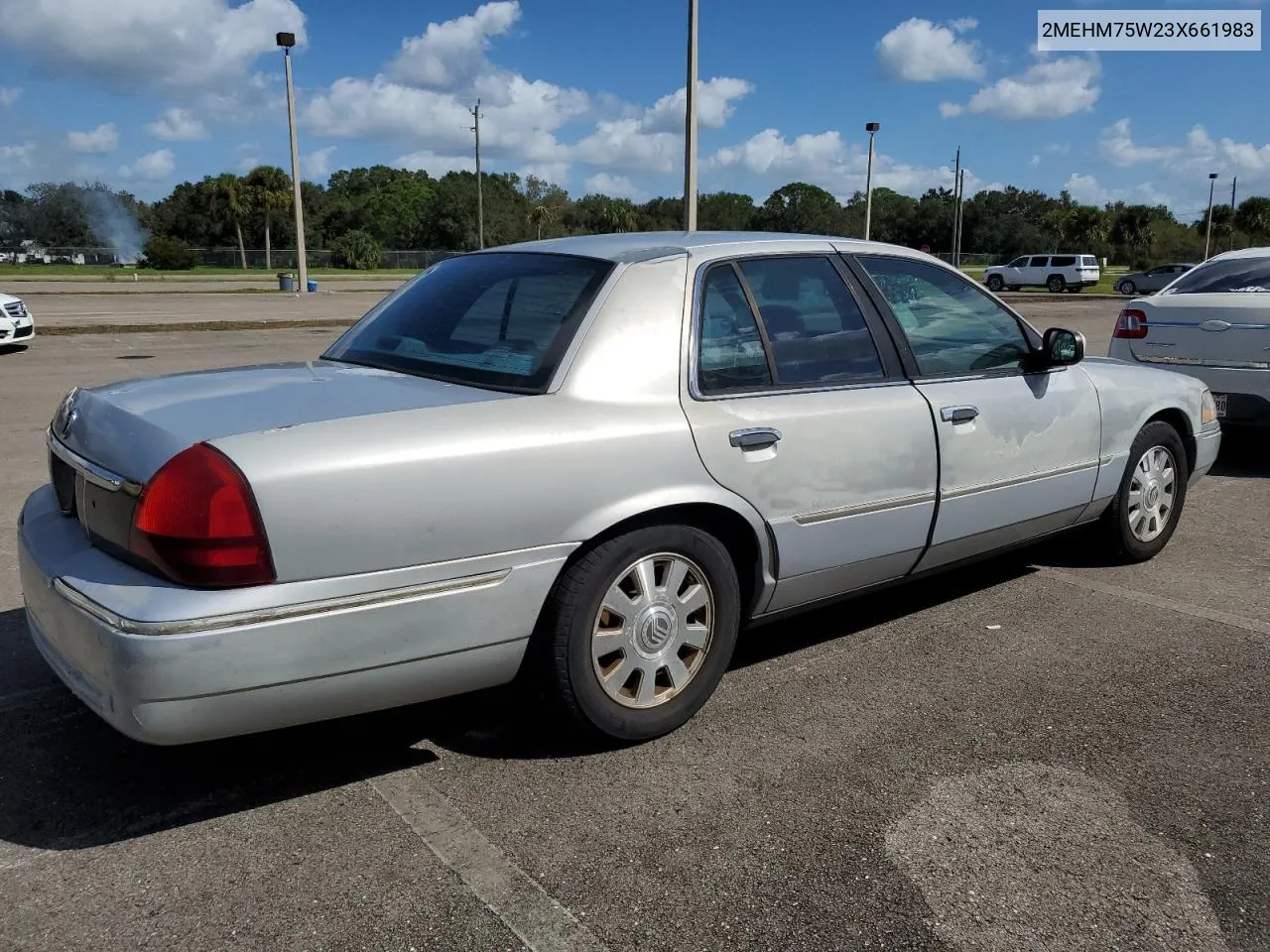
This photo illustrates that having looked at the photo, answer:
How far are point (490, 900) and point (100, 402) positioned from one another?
1803 millimetres

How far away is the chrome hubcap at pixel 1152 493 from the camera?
5.24 m

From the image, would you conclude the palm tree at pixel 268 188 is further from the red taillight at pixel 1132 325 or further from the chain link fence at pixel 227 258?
the red taillight at pixel 1132 325

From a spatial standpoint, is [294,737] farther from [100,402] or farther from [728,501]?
[728,501]

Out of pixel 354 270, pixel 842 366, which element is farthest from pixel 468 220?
pixel 842 366

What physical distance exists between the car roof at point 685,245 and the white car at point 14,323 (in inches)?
537

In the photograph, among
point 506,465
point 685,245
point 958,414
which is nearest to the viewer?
point 506,465

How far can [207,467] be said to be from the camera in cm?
Result: 268

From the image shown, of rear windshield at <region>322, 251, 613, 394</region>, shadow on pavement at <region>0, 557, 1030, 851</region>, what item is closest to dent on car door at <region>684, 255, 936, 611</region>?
rear windshield at <region>322, 251, 613, 394</region>

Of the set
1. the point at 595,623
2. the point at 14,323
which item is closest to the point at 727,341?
the point at 595,623

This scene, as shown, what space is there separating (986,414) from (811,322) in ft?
2.85

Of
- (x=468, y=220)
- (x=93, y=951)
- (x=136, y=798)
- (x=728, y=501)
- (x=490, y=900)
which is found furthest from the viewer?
(x=468, y=220)

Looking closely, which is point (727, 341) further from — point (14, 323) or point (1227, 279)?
point (14, 323)

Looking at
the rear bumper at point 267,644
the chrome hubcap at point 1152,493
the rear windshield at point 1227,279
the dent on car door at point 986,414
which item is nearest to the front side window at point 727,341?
the dent on car door at point 986,414

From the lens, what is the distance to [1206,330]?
301 inches
